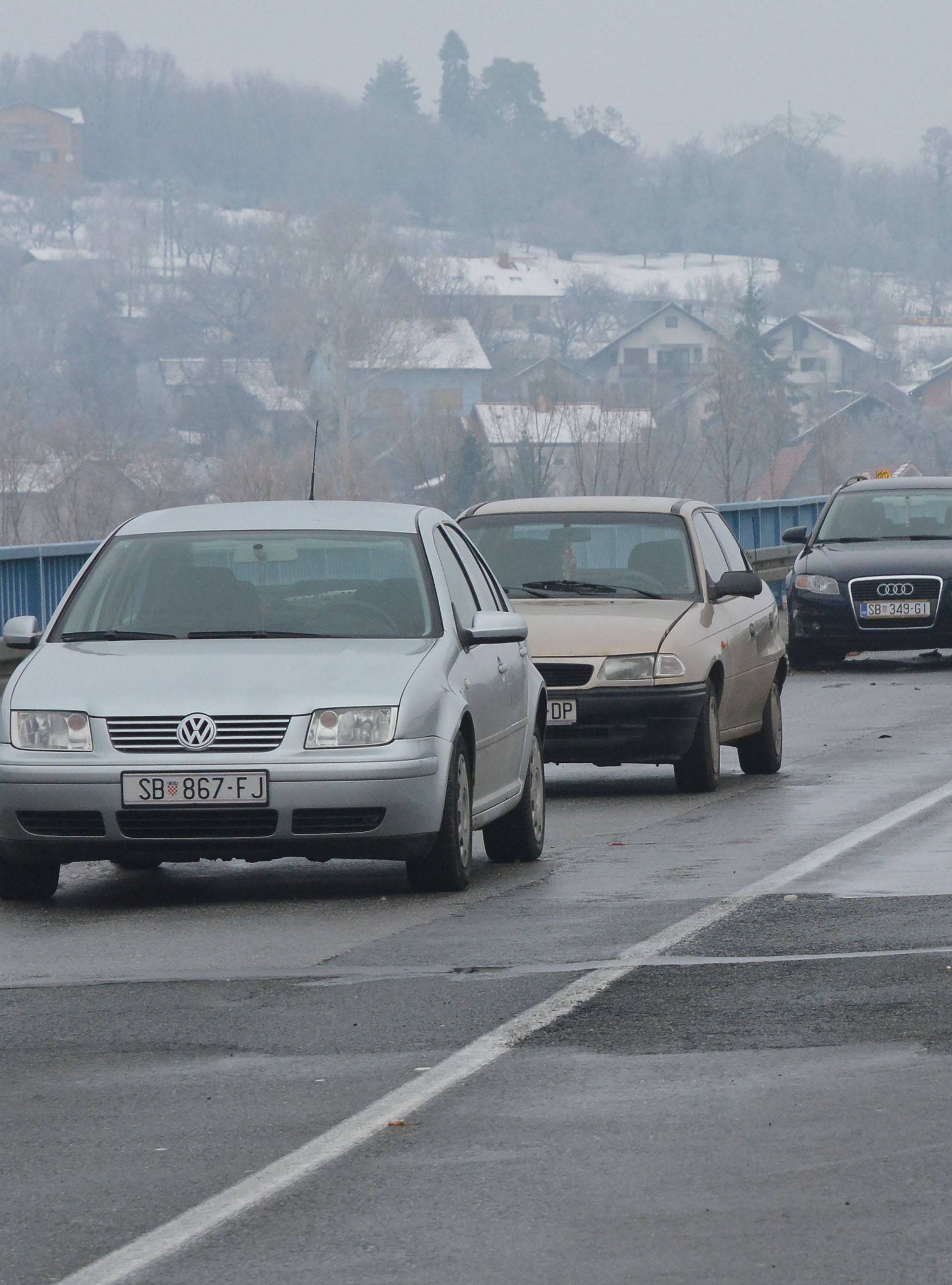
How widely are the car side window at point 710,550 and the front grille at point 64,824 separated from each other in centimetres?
572

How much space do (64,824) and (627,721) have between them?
14.7 feet

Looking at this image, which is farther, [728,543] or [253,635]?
[728,543]

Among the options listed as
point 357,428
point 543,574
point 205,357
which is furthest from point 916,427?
point 543,574

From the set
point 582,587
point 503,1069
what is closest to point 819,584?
point 582,587

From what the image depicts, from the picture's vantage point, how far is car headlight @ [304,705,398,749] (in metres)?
9.09

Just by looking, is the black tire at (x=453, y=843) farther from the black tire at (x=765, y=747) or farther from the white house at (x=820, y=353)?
the white house at (x=820, y=353)

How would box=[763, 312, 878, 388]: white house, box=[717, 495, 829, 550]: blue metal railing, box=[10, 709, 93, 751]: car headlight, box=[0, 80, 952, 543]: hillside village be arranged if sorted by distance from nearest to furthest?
1. box=[10, 709, 93, 751]: car headlight
2. box=[717, 495, 829, 550]: blue metal railing
3. box=[0, 80, 952, 543]: hillside village
4. box=[763, 312, 878, 388]: white house

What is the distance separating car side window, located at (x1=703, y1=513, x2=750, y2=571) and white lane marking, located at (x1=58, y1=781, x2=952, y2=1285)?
573cm

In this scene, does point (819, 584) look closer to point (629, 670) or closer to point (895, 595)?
point (895, 595)

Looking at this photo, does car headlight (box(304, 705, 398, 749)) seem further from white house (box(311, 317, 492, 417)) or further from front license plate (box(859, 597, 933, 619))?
white house (box(311, 317, 492, 417))

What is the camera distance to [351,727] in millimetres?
9117

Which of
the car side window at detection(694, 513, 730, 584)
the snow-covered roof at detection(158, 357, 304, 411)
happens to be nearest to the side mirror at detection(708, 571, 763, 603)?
the car side window at detection(694, 513, 730, 584)

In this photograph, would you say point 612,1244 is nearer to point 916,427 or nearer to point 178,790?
point 178,790

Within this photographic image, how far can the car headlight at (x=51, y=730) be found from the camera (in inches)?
360
